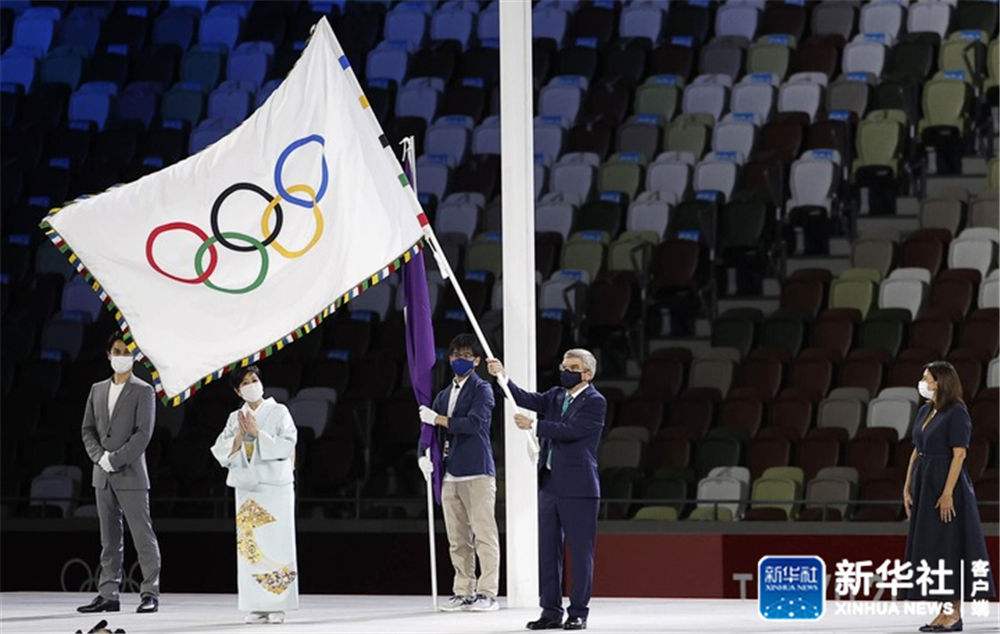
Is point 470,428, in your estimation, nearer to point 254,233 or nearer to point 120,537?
point 254,233

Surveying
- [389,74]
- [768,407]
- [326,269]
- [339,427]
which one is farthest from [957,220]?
[326,269]

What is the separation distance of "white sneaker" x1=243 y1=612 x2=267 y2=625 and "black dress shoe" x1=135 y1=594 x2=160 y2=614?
888 mm

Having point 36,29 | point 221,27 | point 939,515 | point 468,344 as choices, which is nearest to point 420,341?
point 468,344

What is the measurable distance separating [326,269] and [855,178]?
743 centimetres

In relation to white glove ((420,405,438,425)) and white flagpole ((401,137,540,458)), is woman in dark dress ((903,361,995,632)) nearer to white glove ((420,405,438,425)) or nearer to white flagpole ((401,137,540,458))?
white flagpole ((401,137,540,458))

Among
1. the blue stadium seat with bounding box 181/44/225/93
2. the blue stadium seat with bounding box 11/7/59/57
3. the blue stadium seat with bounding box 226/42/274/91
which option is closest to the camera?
the blue stadium seat with bounding box 226/42/274/91

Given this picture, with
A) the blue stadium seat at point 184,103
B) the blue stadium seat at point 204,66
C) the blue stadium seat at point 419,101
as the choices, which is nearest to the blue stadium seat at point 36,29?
the blue stadium seat at point 204,66

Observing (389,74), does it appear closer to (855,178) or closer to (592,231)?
(592,231)

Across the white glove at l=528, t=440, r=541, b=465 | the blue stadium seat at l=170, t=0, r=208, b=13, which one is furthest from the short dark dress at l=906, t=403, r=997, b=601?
the blue stadium seat at l=170, t=0, r=208, b=13

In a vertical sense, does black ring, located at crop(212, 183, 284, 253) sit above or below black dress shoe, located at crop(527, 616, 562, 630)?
above

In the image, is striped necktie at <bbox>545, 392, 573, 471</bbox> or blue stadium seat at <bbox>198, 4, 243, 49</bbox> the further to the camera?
blue stadium seat at <bbox>198, 4, 243, 49</bbox>

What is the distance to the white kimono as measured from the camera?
9453 mm

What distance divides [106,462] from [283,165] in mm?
2055

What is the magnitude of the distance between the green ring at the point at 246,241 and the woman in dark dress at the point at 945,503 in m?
3.05
